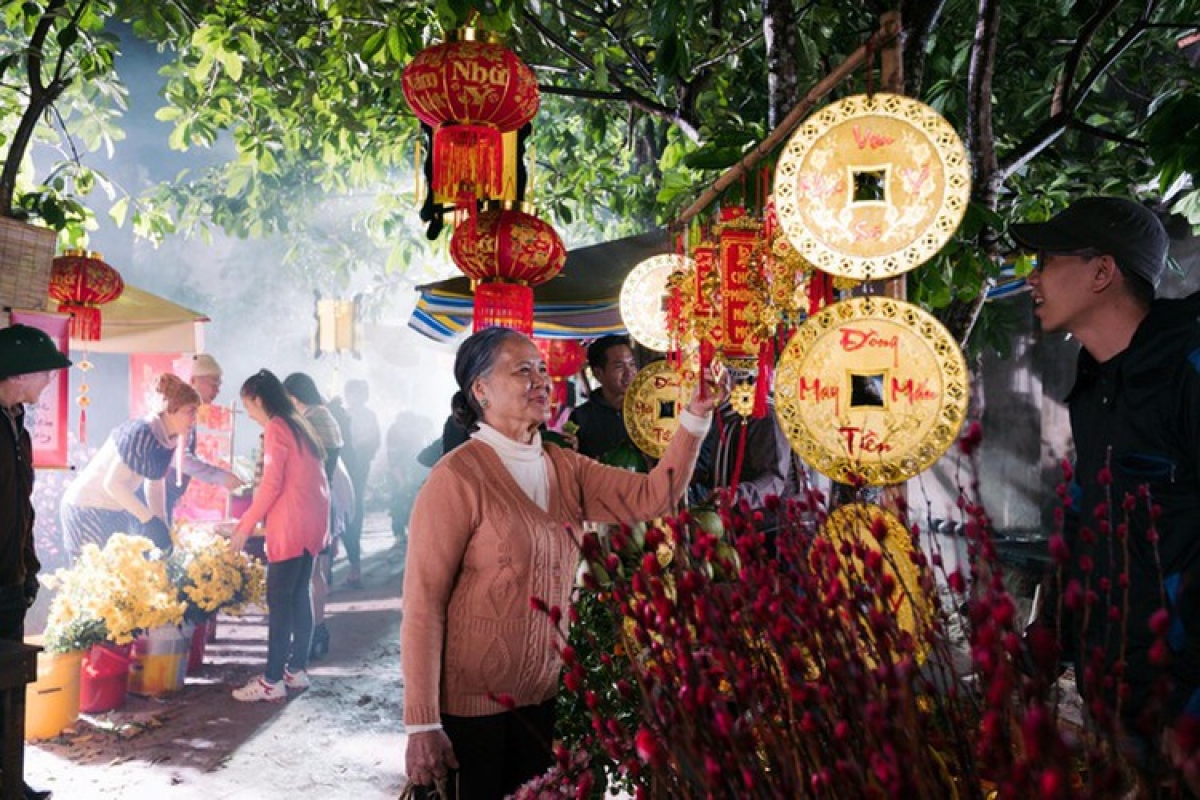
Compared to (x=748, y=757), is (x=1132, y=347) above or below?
above

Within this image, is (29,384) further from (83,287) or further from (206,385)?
(206,385)

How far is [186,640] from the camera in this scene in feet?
20.4

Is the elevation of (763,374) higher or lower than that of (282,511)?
higher

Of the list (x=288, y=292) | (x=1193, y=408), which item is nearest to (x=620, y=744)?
(x=1193, y=408)

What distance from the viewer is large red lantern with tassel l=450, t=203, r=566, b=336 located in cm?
483

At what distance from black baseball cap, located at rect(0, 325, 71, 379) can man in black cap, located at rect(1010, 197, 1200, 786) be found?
3.58 metres

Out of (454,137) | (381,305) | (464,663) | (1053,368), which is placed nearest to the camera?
(464,663)

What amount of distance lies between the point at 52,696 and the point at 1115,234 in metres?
5.48

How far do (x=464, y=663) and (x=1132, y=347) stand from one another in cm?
148

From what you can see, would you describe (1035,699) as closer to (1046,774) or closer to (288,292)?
A: (1046,774)

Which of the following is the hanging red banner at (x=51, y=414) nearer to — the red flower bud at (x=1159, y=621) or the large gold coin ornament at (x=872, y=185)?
the large gold coin ornament at (x=872, y=185)

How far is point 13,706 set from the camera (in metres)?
3.21

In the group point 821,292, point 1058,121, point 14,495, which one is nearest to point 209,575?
point 14,495

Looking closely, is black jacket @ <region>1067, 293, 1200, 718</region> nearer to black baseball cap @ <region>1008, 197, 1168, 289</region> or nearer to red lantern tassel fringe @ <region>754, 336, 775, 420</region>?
black baseball cap @ <region>1008, 197, 1168, 289</region>
